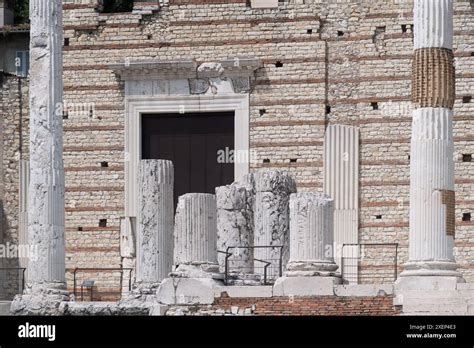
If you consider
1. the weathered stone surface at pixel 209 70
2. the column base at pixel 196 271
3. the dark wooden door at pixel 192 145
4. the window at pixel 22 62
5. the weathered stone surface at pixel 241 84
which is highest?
the window at pixel 22 62

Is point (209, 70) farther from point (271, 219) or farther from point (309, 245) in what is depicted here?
point (309, 245)

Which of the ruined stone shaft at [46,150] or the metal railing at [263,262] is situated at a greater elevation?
the ruined stone shaft at [46,150]

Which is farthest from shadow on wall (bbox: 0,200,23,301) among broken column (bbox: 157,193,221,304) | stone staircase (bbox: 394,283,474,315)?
stone staircase (bbox: 394,283,474,315)

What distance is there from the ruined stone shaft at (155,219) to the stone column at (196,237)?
33.7 inches

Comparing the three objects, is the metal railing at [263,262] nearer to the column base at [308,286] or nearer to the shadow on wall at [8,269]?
the column base at [308,286]

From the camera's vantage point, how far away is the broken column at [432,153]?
36844 mm

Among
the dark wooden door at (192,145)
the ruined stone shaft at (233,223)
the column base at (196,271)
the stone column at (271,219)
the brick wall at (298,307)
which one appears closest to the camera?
the brick wall at (298,307)

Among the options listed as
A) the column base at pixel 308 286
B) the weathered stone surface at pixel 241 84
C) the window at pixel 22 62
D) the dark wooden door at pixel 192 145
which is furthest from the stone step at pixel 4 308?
the window at pixel 22 62

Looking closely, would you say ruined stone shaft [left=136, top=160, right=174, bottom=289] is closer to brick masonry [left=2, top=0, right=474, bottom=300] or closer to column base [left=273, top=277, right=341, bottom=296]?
column base [left=273, top=277, right=341, bottom=296]

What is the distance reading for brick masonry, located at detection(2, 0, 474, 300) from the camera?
43500 mm

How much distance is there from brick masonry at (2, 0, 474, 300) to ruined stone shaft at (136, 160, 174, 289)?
17.0 feet

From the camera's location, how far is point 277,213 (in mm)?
39375
